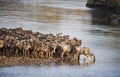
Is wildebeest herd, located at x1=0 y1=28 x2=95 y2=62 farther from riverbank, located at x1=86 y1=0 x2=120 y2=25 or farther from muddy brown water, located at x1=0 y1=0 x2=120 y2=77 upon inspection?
riverbank, located at x1=86 y1=0 x2=120 y2=25

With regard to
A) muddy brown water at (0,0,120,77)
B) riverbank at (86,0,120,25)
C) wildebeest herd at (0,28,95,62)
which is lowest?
riverbank at (86,0,120,25)

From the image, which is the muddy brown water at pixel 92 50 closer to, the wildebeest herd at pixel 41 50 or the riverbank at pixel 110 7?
the wildebeest herd at pixel 41 50

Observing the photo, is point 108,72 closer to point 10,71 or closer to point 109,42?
point 10,71

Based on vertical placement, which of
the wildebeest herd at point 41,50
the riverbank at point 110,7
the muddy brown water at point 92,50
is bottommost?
the riverbank at point 110,7

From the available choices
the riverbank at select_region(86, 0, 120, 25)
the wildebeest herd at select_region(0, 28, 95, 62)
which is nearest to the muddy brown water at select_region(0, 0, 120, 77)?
the wildebeest herd at select_region(0, 28, 95, 62)

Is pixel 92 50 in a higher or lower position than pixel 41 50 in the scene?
lower

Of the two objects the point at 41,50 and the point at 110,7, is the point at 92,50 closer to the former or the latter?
the point at 41,50

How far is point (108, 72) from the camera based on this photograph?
34.2m

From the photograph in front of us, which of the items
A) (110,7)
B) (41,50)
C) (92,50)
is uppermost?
(41,50)

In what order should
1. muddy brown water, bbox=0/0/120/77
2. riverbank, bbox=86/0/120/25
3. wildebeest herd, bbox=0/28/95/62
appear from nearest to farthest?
muddy brown water, bbox=0/0/120/77
wildebeest herd, bbox=0/28/95/62
riverbank, bbox=86/0/120/25

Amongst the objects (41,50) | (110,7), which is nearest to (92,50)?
(41,50)

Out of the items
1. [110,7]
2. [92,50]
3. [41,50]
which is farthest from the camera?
[110,7]

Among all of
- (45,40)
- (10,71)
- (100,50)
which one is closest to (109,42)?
(100,50)

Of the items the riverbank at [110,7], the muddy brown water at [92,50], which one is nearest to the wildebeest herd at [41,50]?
the muddy brown water at [92,50]
